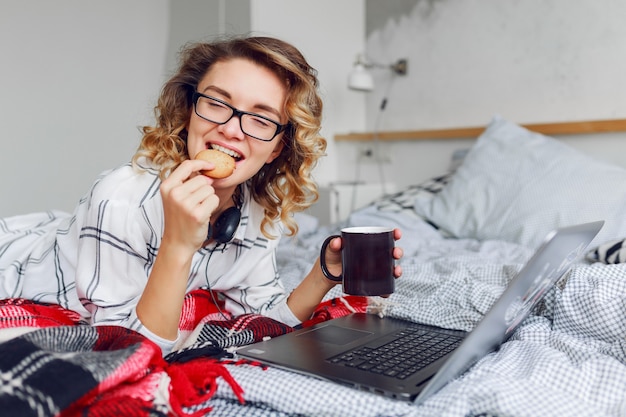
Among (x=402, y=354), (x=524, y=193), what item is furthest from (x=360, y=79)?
(x=402, y=354)

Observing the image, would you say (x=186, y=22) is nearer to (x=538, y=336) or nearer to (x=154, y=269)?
(x=154, y=269)

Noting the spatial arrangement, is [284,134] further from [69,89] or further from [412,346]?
[69,89]

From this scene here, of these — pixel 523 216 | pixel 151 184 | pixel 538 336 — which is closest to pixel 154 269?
pixel 151 184

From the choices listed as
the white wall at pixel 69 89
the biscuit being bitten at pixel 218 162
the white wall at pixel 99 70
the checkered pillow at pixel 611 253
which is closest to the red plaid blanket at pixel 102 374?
the biscuit being bitten at pixel 218 162

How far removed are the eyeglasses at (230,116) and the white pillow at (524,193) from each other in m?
0.97

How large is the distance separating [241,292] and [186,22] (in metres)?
2.27

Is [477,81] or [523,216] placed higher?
[477,81]

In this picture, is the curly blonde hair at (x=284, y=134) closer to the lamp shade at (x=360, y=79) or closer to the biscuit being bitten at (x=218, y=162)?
the biscuit being bitten at (x=218, y=162)

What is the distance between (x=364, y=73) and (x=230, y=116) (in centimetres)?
185

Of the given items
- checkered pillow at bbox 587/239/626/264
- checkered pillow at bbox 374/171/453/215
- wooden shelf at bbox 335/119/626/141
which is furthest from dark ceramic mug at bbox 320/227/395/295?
wooden shelf at bbox 335/119/626/141

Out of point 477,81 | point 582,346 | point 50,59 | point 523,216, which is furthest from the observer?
point 50,59

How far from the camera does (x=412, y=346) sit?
0.77 meters

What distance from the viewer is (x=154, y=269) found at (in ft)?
2.63

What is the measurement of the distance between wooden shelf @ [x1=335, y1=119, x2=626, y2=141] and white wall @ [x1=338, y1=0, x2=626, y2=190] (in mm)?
45
